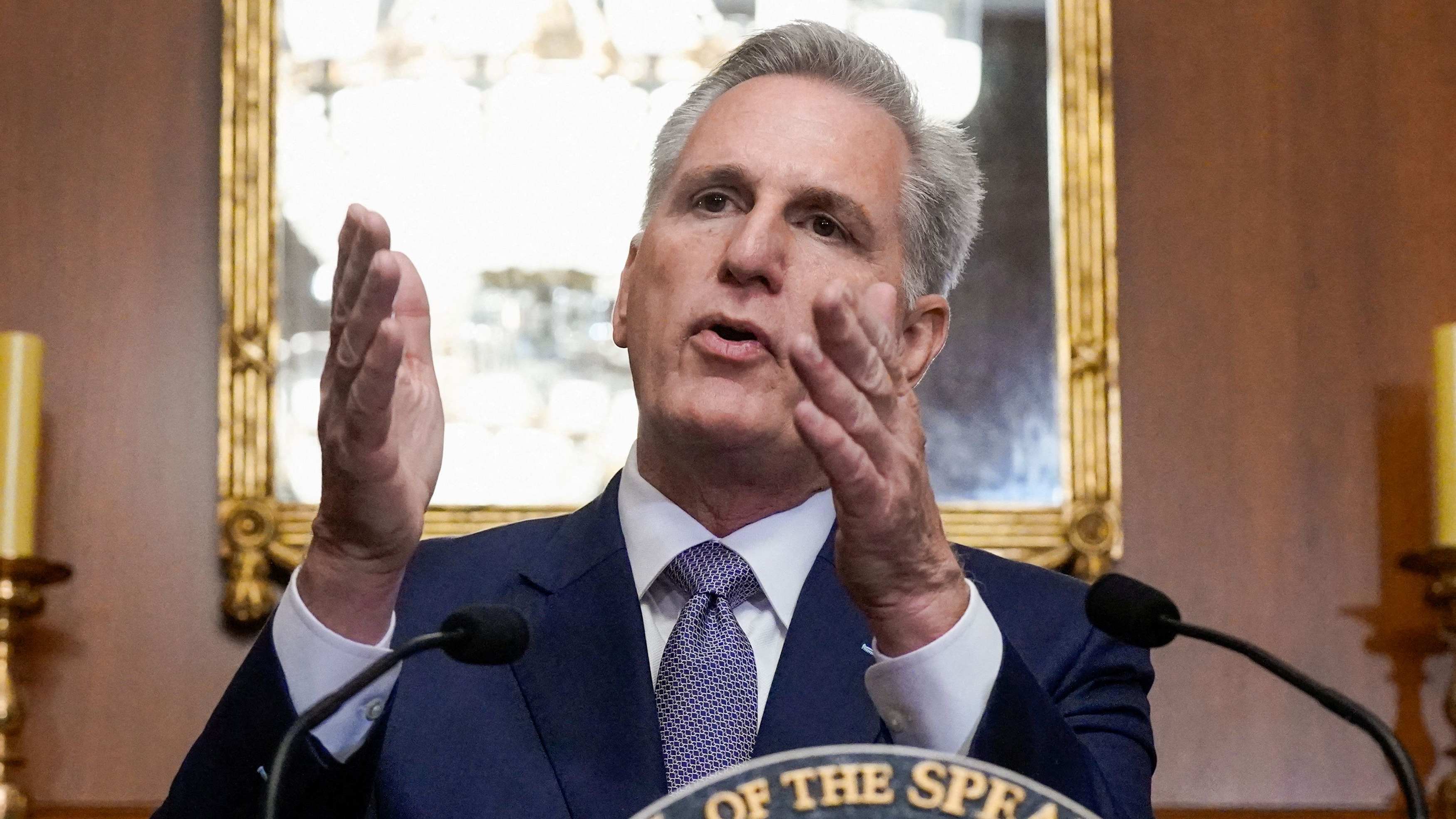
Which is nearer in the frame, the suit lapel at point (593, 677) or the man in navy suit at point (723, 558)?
the man in navy suit at point (723, 558)

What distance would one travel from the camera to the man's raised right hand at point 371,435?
1.26 metres

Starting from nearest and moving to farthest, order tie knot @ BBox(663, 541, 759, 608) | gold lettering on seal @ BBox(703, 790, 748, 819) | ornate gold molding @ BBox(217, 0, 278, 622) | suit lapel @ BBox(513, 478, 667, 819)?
gold lettering on seal @ BBox(703, 790, 748, 819) < suit lapel @ BBox(513, 478, 667, 819) < tie knot @ BBox(663, 541, 759, 608) < ornate gold molding @ BBox(217, 0, 278, 622)

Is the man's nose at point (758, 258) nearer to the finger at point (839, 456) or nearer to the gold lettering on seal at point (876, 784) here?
the finger at point (839, 456)

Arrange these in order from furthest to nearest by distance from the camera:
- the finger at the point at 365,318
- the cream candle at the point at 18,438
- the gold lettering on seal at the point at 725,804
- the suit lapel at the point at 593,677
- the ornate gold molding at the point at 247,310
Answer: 1. the ornate gold molding at the point at 247,310
2. the cream candle at the point at 18,438
3. the suit lapel at the point at 593,677
4. the finger at the point at 365,318
5. the gold lettering on seal at the point at 725,804

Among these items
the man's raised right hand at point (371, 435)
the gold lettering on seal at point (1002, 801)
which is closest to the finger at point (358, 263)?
the man's raised right hand at point (371, 435)

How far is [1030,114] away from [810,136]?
1.07 meters

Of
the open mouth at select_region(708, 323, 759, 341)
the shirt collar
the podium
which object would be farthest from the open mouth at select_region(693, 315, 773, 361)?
the podium

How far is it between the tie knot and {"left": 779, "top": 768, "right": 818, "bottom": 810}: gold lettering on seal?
73cm

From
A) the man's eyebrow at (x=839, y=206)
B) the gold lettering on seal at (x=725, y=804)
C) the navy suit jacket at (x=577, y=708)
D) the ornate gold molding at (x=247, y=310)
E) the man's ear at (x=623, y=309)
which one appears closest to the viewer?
the gold lettering on seal at (x=725, y=804)

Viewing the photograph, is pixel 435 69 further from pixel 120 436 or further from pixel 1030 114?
pixel 1030 114

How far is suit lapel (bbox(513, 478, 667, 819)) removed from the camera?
5.06ft

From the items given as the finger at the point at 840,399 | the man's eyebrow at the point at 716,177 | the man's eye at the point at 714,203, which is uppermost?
the man's eyebrow at the point at 716,177

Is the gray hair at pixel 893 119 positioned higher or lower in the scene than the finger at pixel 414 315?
higher

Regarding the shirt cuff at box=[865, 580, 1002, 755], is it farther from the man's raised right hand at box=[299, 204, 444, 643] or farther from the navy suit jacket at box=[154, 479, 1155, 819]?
the man's raised right hand at box=[299, 204, 444, 643]
